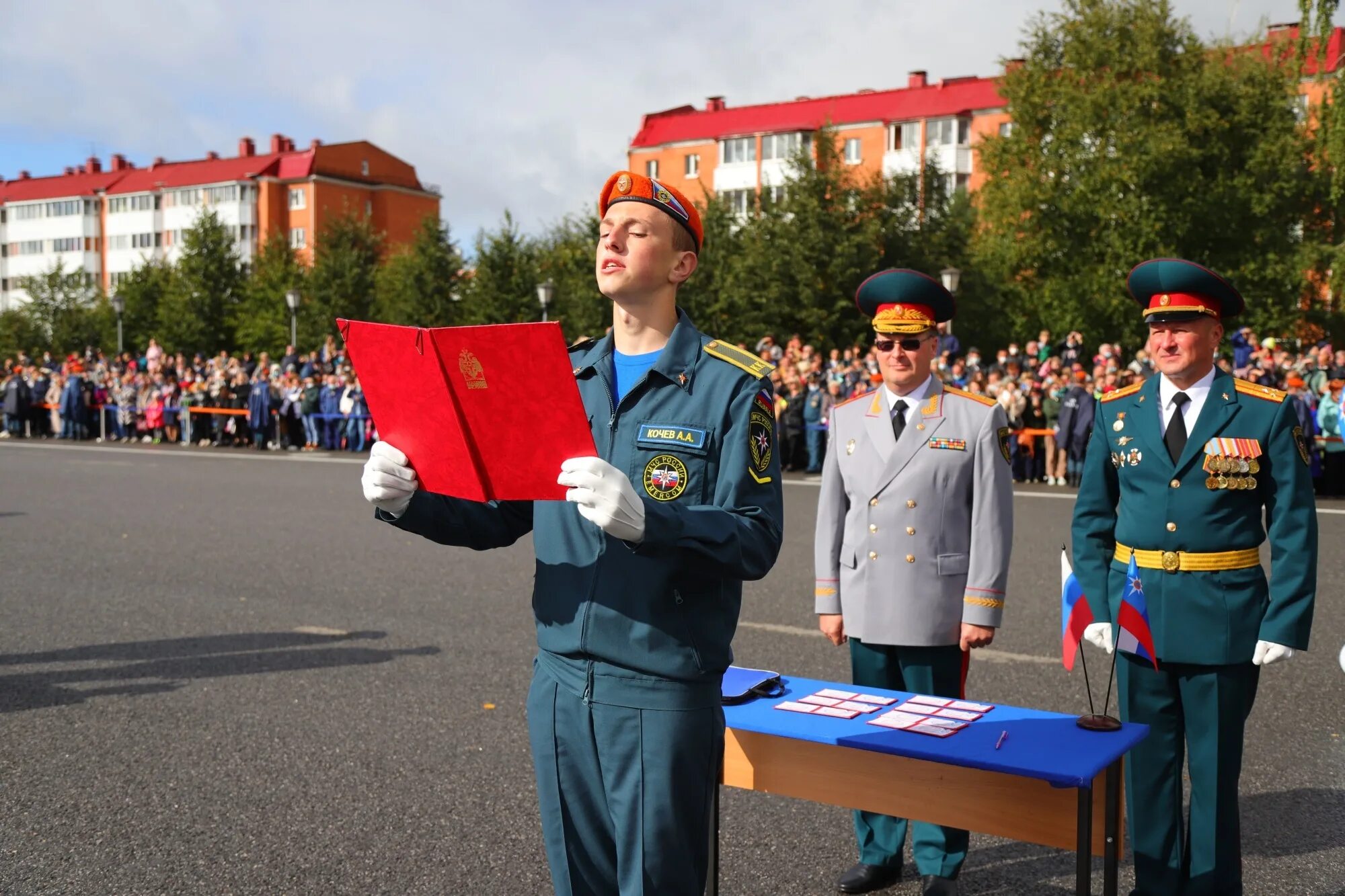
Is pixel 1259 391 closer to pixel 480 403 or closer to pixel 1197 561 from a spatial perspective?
pixel 1197 561

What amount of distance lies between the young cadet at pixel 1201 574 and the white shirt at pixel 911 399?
83 centimetres

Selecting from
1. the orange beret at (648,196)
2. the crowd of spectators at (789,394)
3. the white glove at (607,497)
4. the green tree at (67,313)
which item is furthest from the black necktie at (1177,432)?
the green tree at (67,313)

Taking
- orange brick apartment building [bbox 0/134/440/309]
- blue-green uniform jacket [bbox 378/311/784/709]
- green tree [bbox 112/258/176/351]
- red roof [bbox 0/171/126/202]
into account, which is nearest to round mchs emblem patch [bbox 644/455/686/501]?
blue-green uniform jacket [bbox 378/311/784/709]

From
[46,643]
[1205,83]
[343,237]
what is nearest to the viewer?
[46,643]

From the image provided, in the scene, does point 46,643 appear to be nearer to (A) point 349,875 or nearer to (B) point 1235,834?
(A) point 349,875

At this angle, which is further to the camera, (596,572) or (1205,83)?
(1205,83)

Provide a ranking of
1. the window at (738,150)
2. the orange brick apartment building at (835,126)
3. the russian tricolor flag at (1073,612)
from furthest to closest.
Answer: the window at (738,150), the orange brick apartment building at (835,126), the russian tricolor flag at (1073,612)

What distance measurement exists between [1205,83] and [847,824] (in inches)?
1751

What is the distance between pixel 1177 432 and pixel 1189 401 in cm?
11

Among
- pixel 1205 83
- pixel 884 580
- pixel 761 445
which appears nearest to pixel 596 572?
pixel 761 445

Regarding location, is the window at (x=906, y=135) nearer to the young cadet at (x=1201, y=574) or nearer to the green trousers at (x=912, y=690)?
the green trousers at (x=912, y=690)

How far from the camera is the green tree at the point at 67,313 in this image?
69.8 m

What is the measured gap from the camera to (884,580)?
4695 mm

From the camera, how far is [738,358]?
2.89m
